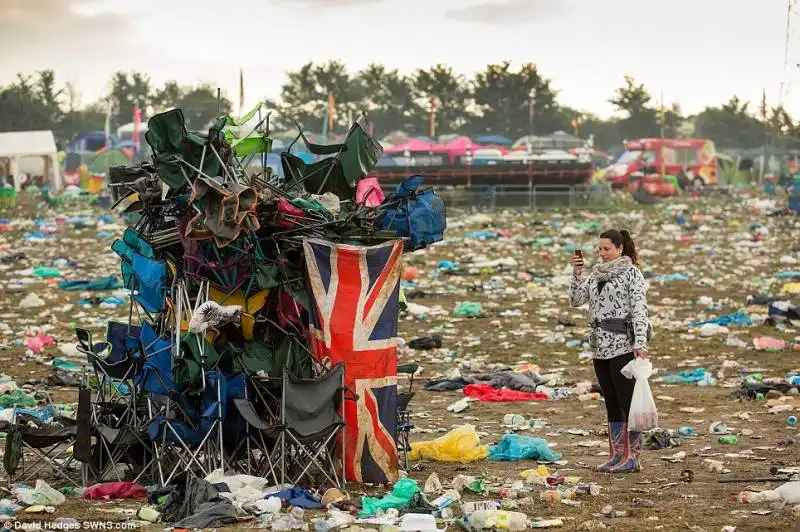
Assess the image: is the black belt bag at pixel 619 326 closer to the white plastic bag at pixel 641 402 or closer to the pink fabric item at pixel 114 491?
the white plastic bag at pixel 641 402

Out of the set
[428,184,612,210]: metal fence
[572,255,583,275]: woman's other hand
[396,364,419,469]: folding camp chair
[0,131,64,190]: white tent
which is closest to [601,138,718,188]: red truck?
[428,184,612,210]: metal fence

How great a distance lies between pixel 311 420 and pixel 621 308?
1879 mm

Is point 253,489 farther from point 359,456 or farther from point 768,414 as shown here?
point 768,414

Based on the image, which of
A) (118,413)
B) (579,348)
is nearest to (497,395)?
(579,348)

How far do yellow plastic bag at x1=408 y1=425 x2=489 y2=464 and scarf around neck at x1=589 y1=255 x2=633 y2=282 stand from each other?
1.21 meters

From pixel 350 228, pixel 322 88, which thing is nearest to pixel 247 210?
pixel 350 228

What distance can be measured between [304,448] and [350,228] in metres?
1.18

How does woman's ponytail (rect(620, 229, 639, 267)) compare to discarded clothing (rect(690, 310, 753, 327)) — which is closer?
woman's ponytail (rect(620, 229, 639, 267))

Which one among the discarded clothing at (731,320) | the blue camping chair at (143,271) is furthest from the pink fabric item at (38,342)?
the discarded clothing at (731,320)

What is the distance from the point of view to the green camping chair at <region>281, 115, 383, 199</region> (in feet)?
24.6

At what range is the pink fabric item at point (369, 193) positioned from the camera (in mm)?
7402

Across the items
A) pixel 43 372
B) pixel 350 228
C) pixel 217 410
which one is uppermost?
pixel 350 228

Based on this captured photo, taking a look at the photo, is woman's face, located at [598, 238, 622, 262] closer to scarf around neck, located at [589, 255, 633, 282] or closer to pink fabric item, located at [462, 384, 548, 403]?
scarf around neck, located at [589, 255, 633, 282]

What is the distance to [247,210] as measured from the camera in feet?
20.9
